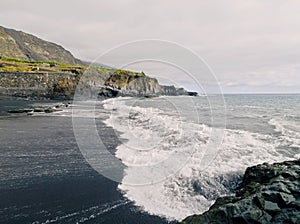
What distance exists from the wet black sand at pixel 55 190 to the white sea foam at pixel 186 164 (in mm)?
766

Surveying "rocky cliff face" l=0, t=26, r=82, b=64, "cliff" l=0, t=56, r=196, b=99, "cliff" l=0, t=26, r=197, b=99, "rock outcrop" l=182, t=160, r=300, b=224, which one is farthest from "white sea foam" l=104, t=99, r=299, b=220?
"rocky cliff face" l=0, t=26, r=82, b=64

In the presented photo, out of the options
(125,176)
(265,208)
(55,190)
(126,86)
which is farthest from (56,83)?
(265,208)

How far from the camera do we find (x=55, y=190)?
331 inches

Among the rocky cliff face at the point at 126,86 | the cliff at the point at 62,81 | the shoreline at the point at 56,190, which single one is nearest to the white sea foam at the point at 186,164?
the shoreline at the point at 56,190

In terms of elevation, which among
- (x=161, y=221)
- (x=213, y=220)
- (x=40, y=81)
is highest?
(x=40, y=81)

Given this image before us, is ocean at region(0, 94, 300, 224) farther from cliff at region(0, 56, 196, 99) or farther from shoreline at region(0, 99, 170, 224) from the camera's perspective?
cliff at region(0, 56, 196, 99)

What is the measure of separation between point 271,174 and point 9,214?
836 cm

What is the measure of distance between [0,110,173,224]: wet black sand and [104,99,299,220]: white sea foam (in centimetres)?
77

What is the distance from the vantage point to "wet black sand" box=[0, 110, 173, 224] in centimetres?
679

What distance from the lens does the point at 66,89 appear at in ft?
242

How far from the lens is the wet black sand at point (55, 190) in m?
6.79

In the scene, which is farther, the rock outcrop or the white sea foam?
the white sea foam

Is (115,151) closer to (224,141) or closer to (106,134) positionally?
(106,134)

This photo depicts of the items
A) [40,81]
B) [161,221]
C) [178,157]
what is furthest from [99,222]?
[40,81]
